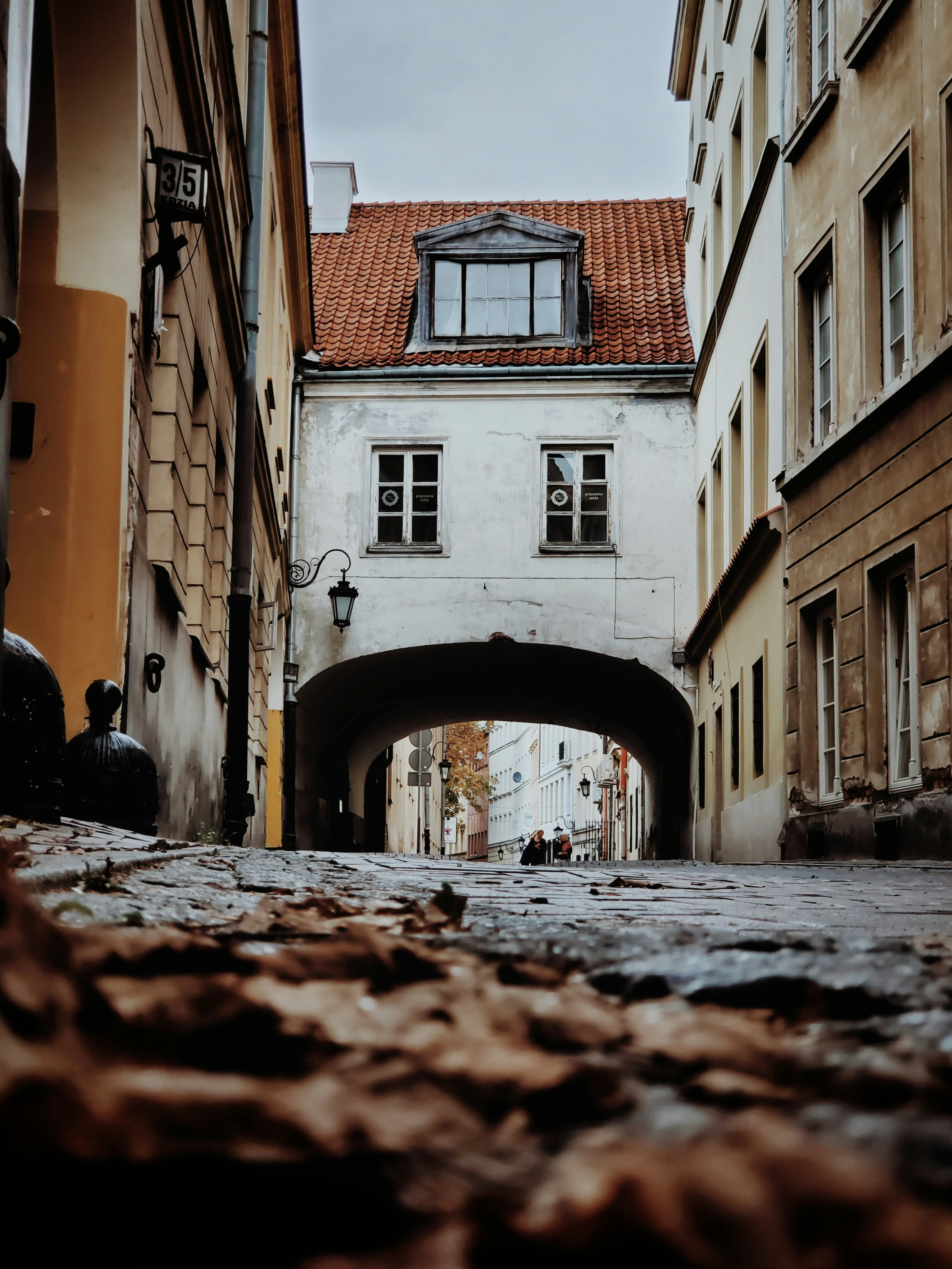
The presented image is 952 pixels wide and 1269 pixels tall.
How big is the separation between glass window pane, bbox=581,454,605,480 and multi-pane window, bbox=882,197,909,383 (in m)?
9.98

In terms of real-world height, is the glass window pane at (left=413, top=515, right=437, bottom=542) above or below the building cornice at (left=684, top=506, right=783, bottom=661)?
above

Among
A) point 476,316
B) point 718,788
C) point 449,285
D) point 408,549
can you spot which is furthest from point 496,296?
point 718,788

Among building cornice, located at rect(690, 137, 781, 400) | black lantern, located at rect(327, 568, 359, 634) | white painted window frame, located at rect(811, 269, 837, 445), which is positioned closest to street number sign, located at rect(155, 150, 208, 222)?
white painted window frame, located at rect(811, 269, 837, 445)

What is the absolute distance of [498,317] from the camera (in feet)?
77.9

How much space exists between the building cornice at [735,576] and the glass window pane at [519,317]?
5870 millimetres

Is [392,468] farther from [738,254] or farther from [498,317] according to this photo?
[738,254]

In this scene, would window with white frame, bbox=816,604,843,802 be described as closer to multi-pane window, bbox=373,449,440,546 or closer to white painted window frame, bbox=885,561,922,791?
white painted window frame, bbox=885,561,922,791

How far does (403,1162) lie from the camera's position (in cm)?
74

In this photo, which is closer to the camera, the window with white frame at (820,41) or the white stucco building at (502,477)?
the window with white frame at (820,41)

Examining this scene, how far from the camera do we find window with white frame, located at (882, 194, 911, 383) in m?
12.1

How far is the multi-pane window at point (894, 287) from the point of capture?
1213 cm

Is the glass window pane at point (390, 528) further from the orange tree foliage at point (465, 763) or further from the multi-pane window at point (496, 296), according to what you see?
the orange tree foliage at point (465, 763)

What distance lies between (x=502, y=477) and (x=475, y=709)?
7.67m

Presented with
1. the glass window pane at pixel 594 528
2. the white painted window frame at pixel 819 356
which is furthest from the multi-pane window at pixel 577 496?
the white painted window frame at pixel 819 356
